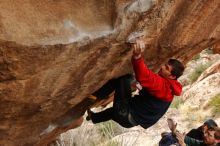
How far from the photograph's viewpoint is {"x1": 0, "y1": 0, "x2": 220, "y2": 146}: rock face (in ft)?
11.8

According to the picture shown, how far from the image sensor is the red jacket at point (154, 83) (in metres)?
4.49

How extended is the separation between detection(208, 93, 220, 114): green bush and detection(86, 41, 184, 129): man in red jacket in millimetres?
6429

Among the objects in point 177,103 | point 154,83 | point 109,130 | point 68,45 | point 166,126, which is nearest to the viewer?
point 68,45

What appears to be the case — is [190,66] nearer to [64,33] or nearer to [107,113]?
[107,113]

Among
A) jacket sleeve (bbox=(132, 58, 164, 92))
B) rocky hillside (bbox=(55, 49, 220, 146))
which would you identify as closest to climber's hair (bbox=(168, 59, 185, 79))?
jacket sleeve (bbox=(132, 58, 164, 92))

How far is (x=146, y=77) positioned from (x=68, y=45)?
3.39 ft

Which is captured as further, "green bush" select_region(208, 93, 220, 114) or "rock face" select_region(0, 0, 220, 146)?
"green bush" select_region(208, 93, 220, 114)

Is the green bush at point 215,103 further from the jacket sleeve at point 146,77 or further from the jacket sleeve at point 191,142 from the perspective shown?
the jacket sleeve at point 146,77

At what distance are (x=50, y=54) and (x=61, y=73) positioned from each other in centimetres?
40

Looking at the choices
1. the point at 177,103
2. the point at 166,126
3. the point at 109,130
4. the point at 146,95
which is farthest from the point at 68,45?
the point at 177,103

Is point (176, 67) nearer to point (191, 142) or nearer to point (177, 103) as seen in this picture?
point (191, 142)

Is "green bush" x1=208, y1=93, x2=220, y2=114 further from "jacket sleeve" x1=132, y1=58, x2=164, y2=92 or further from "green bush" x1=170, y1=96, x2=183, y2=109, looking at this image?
"jacket sleeve" x1=132, y1=58, x2=164, y2=92

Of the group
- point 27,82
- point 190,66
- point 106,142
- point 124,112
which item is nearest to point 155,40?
point 124,112

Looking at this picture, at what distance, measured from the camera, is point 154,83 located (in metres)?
4.65
